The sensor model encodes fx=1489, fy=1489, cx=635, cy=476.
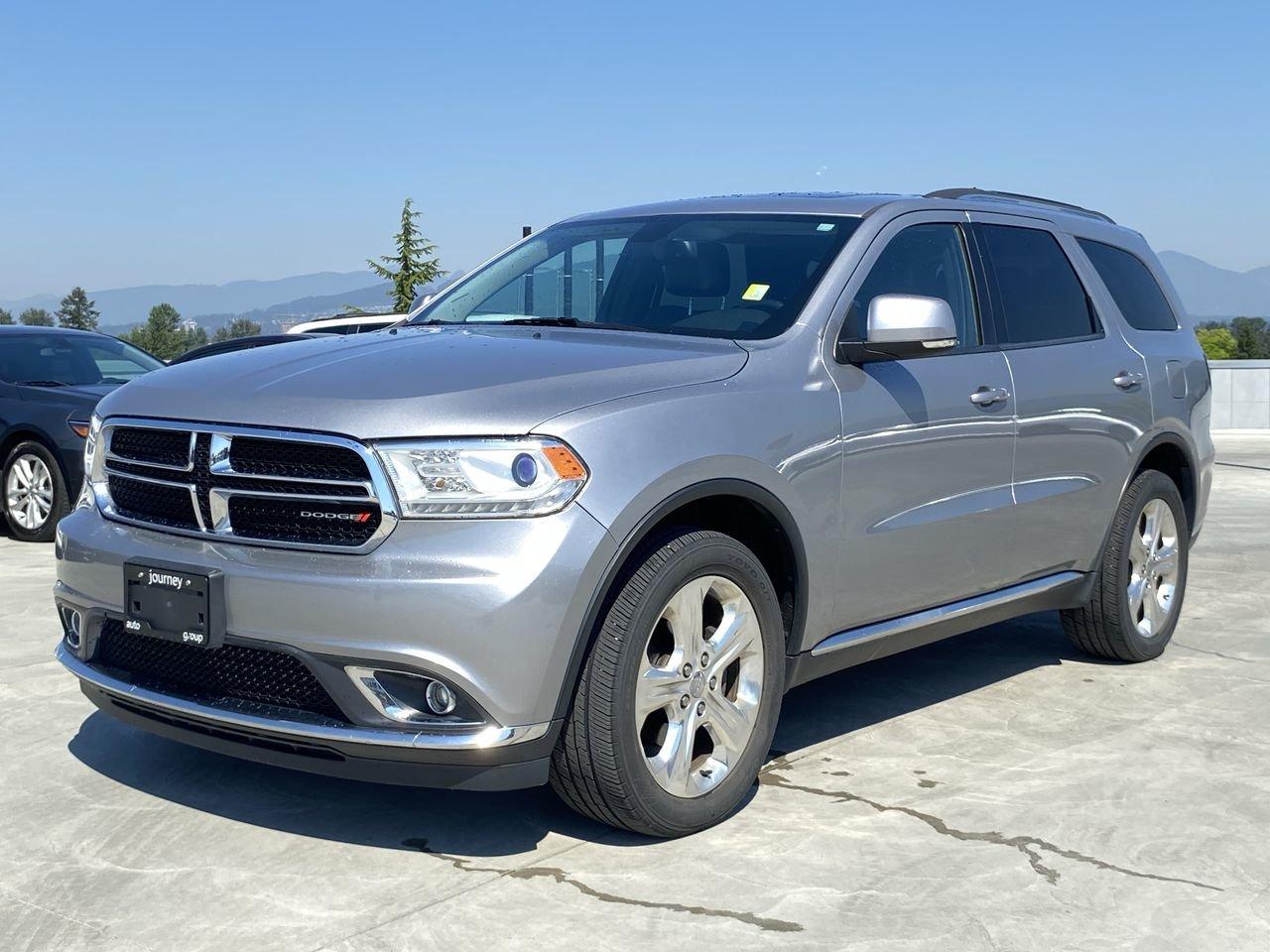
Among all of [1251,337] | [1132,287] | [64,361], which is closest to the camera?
[1132,287]

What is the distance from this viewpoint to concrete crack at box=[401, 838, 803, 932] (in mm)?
3457

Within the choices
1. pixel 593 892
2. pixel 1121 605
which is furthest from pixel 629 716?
pixel 1121 605

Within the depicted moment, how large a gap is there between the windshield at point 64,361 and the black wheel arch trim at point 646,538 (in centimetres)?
692

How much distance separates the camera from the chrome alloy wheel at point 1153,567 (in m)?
6.26

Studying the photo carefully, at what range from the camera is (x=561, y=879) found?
12.2ft

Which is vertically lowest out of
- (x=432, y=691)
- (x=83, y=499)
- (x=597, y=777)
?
(x=597, y=777)

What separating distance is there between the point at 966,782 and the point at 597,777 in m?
1.39

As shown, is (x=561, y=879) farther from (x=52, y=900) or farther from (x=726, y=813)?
(x=52, y=900)

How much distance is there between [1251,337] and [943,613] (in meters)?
82.7

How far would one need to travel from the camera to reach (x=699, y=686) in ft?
13.3

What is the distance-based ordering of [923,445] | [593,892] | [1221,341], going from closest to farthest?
[593,892], [923,445], [1221,341]

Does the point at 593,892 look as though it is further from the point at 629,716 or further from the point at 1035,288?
the point at 1035,288

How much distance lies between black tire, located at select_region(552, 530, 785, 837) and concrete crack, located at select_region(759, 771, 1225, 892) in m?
0.46

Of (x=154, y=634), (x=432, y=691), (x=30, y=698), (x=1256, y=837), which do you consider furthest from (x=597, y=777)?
(x=30, y=698)
